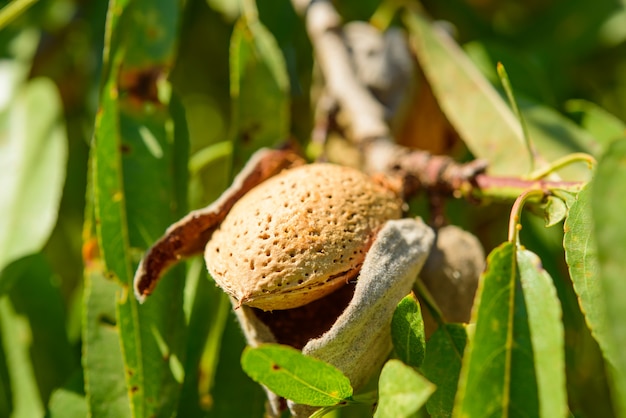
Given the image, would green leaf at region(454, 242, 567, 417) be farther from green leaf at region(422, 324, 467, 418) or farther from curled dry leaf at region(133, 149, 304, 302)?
curled dry leaf at region(133, 149, 304, 302)

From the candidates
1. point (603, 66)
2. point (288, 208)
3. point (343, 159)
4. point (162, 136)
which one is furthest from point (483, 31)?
point (288, 208)

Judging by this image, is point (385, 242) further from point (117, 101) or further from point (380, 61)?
point (380, 61)

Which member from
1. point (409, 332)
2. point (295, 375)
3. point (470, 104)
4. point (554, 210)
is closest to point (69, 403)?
point (295, 375)

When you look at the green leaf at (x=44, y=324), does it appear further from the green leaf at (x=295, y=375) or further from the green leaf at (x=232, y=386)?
the green leaf at (x=295, y=375)

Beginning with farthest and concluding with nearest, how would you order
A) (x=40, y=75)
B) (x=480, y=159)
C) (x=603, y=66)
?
(x=603, y=66), (x=40, y=75), (x=480, y=159)

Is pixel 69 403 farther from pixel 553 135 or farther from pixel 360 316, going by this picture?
pixel 553 135

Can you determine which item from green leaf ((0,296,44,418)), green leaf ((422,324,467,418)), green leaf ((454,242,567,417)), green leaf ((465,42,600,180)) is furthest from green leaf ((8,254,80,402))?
green leaf ((465,42,600,180))
